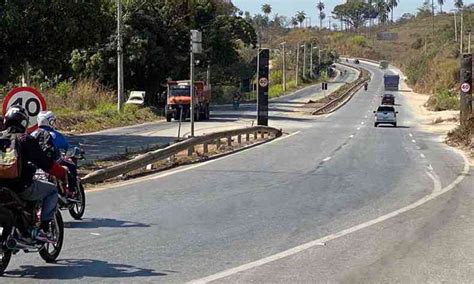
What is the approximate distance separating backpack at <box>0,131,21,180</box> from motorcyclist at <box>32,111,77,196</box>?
5.71 feet

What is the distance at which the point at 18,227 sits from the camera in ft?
27.1

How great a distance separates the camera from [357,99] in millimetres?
104750

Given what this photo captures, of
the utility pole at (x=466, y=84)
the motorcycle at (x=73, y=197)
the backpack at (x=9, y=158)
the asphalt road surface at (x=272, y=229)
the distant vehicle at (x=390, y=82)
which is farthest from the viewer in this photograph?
the distant vehicle at (x=390, y=82)

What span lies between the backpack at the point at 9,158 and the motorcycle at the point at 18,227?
0.18 meters

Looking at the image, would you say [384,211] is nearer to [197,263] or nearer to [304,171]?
[197,263]

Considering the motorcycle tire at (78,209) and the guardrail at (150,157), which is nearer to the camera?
the motorcycle tire at (78,209)

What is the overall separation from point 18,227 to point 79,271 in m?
0.83

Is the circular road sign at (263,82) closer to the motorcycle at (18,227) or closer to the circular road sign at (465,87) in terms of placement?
the circular road sign at (465,87)

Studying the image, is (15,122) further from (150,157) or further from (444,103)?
(444,103)

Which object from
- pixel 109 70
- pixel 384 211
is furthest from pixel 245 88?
pixel 384 211

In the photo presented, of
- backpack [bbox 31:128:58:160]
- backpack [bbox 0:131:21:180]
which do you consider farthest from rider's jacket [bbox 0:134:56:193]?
backpack [bbox 31:128:58:160]

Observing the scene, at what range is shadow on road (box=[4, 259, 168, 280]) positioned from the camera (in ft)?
27.0

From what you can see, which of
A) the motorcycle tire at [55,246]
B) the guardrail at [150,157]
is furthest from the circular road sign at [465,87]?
the motorcycle tire at [55,246]

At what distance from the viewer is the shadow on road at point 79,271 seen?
8.23 meters
